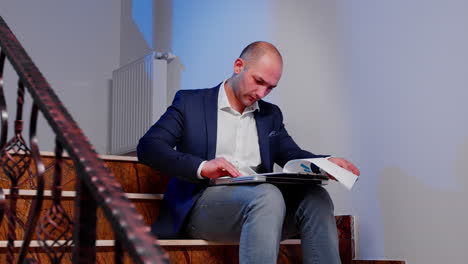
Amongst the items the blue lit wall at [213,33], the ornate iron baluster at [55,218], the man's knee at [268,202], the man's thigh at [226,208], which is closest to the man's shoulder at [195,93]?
the man's thigh at [226,208]

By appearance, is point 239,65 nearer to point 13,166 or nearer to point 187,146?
point 187,146

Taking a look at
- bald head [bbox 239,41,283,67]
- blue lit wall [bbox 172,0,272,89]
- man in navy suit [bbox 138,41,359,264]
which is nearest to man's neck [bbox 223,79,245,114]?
man in navy suit [bbox 138,41,359,264]

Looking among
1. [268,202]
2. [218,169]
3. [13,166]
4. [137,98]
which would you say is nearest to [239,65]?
[218,169]

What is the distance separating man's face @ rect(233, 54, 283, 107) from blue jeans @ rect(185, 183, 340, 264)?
34 centimetres

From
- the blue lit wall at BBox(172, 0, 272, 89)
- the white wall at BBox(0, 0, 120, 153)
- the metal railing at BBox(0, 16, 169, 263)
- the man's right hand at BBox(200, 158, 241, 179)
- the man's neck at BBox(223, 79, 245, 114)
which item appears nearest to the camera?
the metal railing at BBox(0, 16, 169, 263)

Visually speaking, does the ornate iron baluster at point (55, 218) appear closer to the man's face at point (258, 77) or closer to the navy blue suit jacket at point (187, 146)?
the navy blue suit jacket at point (187, 146)

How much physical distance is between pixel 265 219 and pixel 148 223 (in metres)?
0.76

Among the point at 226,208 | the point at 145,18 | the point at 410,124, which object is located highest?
the point at 145,18

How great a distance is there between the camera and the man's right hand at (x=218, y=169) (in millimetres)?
2021

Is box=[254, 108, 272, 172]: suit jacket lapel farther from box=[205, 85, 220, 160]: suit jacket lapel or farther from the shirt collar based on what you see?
box=[205, 85, 220, 160]: suit jacket lapel

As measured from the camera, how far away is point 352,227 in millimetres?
2527

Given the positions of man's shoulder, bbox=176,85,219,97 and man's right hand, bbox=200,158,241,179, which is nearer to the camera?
man's right hand, bbox=200,158,241,179

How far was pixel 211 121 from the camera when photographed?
2.35 meters

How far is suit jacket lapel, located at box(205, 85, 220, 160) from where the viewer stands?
2.32 meters
